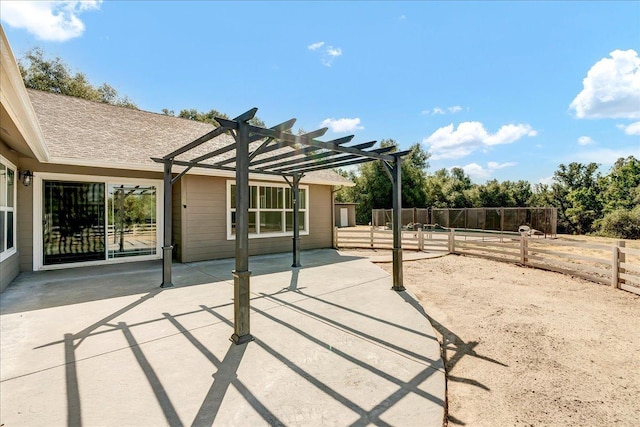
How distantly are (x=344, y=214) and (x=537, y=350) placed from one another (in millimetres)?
21974

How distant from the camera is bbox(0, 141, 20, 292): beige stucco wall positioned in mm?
4836

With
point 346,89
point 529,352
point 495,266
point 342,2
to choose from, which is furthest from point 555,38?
point 529,352

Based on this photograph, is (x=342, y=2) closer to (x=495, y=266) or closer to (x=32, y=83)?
(x=495, y=266)

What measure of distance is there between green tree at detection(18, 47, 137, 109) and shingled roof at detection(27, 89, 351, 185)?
15.6 m

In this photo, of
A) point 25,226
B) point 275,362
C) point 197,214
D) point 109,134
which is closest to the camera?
point 275,362

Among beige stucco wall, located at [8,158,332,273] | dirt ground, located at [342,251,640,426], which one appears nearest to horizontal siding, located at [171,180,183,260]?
beige stucco wall, located at [8,158,332,273]

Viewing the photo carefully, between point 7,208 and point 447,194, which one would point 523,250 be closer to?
point 7,208

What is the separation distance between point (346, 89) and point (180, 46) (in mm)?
8396

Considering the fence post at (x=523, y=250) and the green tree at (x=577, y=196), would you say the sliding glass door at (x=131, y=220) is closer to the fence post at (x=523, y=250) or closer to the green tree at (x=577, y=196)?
the fence post at (x=523, y=250)

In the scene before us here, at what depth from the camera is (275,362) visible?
272 centimetres

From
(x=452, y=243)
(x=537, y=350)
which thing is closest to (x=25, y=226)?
(x=537, y=350)

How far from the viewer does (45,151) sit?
17.5ft

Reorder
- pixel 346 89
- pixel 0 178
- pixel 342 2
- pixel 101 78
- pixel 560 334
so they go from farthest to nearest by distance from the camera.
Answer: pixel 101 78 < pixel 346 89 < pixel 342 2 < pixel 0 178 < pixel 560 334

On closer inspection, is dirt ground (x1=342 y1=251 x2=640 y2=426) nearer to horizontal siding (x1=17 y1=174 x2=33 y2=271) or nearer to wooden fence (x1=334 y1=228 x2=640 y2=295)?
wooden fence (x1=334 y1=228 x2=640 y2=295)
